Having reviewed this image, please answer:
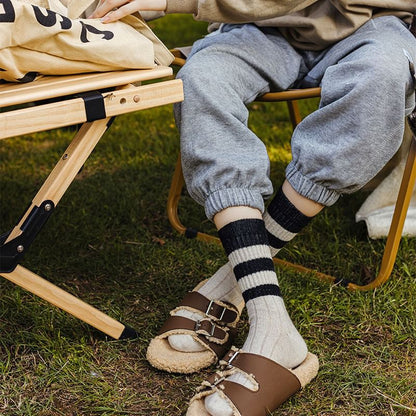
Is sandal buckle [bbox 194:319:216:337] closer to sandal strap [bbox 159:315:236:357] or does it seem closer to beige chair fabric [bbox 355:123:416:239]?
sandal strap [bbox 159:315:236:357]

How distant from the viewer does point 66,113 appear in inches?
55.8

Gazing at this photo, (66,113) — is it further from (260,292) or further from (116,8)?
(260,292)

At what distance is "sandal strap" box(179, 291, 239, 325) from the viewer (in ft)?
5.74

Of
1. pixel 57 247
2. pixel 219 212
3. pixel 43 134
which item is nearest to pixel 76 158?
pixel 219 212

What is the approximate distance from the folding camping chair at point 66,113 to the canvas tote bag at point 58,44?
0.02 metres

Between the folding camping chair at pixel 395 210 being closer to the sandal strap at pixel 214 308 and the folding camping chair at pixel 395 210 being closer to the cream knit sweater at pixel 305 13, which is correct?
the cream knit sweater at pixel 305 13

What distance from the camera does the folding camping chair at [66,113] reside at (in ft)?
4.51

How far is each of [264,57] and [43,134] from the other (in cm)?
197

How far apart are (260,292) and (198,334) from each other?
0.73ft

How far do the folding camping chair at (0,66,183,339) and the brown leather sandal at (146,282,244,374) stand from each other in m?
0.22

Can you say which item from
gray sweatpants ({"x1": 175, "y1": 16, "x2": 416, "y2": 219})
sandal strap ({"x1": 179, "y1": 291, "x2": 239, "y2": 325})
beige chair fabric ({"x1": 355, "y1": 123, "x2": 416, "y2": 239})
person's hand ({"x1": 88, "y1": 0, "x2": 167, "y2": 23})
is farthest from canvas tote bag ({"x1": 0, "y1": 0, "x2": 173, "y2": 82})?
beige chair fabric ({"x1": 355, "y1": 123, "x2": 416, "y2": 239})

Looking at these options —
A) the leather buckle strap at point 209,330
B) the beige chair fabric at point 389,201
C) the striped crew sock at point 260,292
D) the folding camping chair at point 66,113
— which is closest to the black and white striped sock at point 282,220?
the striped crew sock at point 260,292

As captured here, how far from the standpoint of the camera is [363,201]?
2.60 meters

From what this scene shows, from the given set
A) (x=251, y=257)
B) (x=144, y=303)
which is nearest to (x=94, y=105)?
(x=251, y=257)
